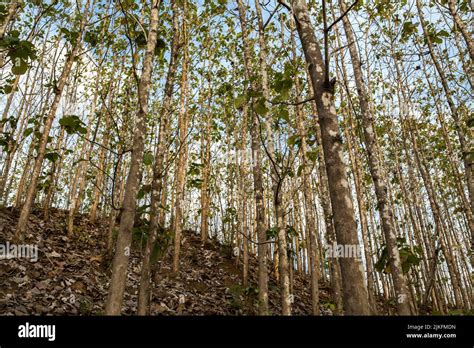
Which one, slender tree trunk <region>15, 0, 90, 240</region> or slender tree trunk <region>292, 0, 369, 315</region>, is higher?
slender tree trunk <region>15, 0, 90, 240</region>

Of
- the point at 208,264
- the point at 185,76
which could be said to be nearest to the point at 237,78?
the point at 185,76

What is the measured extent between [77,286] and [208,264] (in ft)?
16.0

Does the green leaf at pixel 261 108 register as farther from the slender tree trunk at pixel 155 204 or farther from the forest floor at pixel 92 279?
the forest floor at pixel 92 279

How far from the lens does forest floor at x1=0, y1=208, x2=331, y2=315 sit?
5.77 m

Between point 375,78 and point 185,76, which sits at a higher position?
point 375,78

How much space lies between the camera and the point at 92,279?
23.2 feet

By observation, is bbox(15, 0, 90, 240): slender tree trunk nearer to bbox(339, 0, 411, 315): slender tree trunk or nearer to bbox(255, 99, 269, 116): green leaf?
bbox(255, 99, 269, 116): green leaf

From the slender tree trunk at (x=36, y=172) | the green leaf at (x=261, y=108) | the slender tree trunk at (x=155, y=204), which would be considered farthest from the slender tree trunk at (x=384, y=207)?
the slender tree trunk at (x=36, y=172)

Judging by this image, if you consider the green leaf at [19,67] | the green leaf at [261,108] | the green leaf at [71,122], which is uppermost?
the green leaf at [19,67]

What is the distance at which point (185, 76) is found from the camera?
30.9 feet

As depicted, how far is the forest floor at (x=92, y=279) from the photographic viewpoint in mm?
5766

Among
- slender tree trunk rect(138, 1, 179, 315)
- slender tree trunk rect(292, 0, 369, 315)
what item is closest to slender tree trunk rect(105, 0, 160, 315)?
slender tree trunk rect(138, 1, 179, 315)

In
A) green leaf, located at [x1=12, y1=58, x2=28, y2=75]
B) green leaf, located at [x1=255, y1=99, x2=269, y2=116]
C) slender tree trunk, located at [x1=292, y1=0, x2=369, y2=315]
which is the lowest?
slender tree trunk, located at [x1=292, y1=0, x2=369, y2=315]
